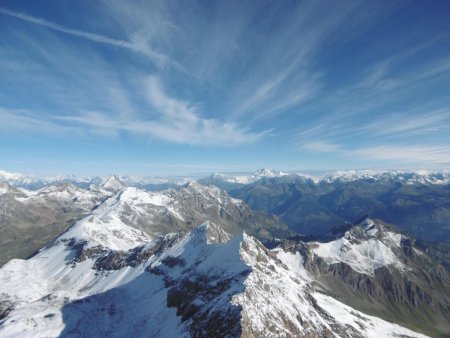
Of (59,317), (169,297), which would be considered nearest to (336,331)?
(169,297)

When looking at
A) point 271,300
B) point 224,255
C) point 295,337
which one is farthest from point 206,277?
point 295,337

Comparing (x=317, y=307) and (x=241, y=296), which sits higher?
(x=241, y=296)

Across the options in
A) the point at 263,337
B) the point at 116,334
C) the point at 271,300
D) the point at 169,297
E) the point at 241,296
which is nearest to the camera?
the point at 263,337

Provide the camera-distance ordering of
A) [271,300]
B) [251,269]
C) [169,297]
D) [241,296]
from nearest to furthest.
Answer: [241,296], [271,300], [251,269], [169,297]

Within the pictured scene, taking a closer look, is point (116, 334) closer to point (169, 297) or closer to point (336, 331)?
point (169, 297)

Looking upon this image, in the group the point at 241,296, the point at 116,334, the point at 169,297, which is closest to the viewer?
the point at 241,296

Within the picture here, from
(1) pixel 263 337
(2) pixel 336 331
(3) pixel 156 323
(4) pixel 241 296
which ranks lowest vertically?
(2) pixel 336 331

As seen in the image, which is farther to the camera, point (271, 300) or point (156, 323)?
point (156, 323)

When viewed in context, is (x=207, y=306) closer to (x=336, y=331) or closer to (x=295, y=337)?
(x=295, y=337)

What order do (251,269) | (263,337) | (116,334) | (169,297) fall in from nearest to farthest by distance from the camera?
(263,337) → (251,269) → (116,334) → (169,297)
